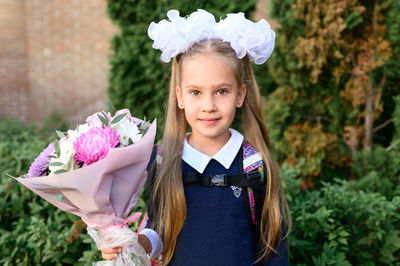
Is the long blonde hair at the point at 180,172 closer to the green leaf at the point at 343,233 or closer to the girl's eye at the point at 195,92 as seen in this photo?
the girl's eye at the point at 195,92

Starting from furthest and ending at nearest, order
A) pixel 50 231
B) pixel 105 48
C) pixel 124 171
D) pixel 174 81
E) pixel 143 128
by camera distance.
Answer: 1. pixel 105 48
2. pixel 50 231
3. pixel 174 81
4. pixel 143 128
5. pixel 124 171

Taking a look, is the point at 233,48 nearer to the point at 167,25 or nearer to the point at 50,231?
the point at 167,25

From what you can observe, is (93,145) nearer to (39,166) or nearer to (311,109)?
(39,166)

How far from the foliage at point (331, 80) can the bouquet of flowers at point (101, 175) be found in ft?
9.14

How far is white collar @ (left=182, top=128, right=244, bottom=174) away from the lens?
1931 mm

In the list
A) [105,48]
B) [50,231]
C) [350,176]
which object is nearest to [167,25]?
[50,231]

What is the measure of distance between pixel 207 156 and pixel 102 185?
0.59 m

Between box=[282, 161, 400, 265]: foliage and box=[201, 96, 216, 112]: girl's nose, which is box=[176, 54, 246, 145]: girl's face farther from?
box=[282, 161, 400, 265]: foliage

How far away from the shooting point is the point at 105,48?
25.5 ft

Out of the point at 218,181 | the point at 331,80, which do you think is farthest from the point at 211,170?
the point at 331,80

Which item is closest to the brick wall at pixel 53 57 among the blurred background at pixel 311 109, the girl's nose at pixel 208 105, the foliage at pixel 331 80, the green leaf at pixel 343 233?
the blurred background at pixel 311 109

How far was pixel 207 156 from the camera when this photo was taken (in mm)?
1949

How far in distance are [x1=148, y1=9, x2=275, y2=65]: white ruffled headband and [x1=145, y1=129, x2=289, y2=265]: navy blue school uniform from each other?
18.6 inches

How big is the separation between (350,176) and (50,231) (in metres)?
3.06
